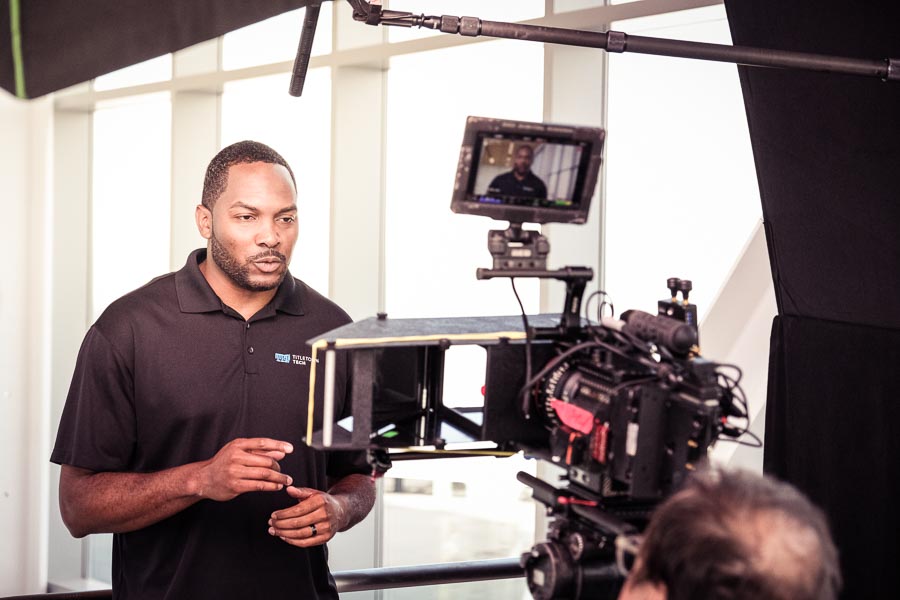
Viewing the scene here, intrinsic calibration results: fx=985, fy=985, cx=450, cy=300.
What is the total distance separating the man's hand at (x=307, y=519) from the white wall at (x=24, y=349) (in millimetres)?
4674

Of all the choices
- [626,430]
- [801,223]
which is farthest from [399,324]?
[801,223]

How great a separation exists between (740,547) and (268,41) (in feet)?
14.2

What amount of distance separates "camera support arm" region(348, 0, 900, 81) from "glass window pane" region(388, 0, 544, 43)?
246 centimetres

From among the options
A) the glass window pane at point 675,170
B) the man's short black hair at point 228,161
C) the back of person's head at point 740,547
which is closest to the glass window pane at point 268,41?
the glass window pane at point 675,170

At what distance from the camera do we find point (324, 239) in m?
5.09

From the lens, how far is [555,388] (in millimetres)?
1367

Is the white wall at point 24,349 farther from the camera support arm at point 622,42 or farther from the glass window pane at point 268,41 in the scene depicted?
the camera support arm at point 622,42

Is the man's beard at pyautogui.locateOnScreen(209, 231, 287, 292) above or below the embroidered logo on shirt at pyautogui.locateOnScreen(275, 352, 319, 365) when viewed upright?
above

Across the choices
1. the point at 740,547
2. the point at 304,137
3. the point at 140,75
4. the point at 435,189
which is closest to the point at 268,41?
the point at 304,137

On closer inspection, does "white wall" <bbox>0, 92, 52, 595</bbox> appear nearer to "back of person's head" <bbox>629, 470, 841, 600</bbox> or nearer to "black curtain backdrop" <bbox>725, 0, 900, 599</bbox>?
"black curtain backdrop" <bbox>725, 0, 900, 599</bbox>

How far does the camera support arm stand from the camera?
49.5 inches

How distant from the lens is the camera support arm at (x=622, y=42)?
1.26m

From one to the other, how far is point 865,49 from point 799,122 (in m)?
0.23

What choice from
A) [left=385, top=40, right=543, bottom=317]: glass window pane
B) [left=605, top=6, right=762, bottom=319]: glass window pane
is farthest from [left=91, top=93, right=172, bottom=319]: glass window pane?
A: [left=605, top=6, right=762, bottom=319]: glass window pane
